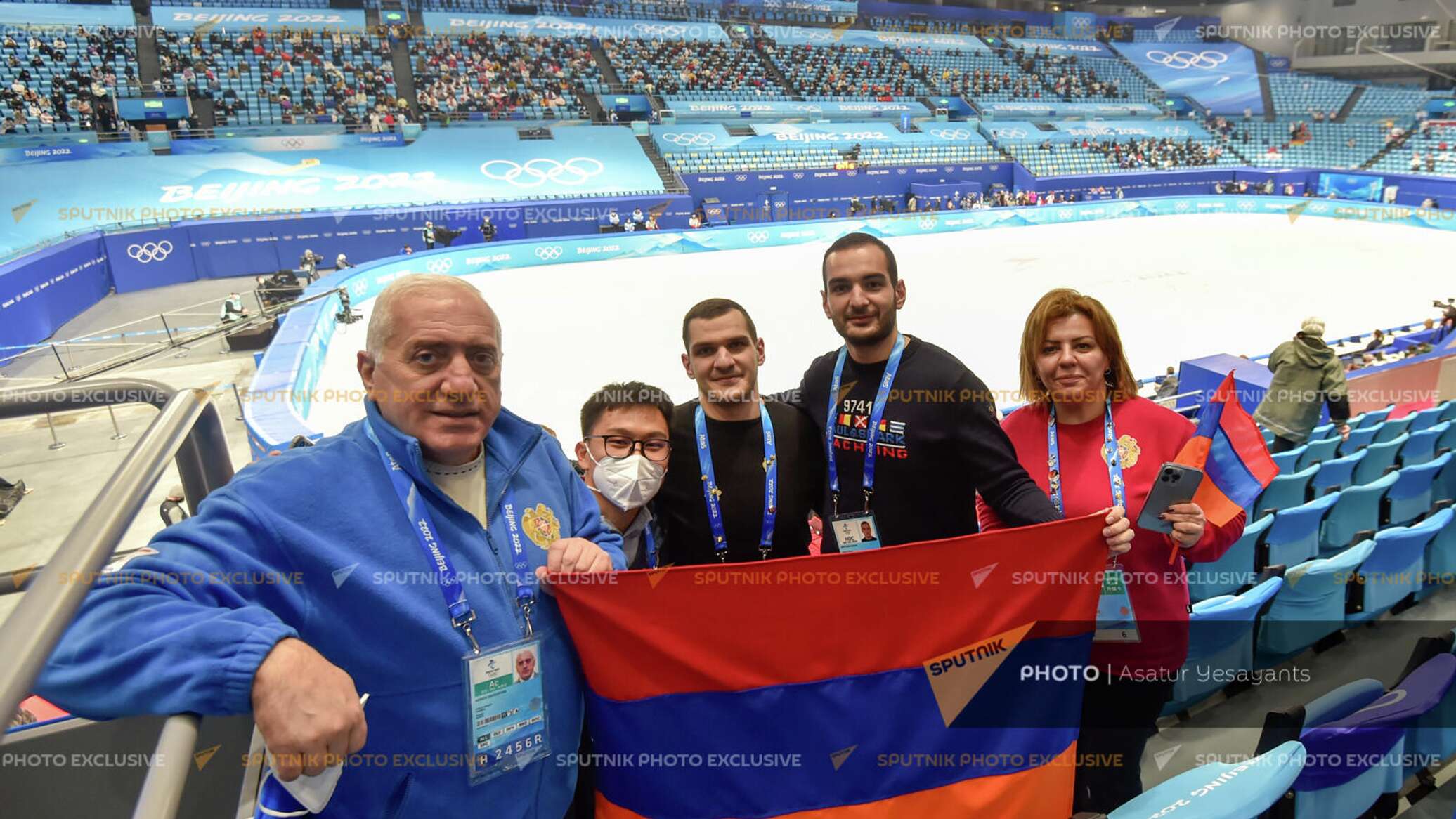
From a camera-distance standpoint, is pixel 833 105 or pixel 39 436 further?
pixel 833 105

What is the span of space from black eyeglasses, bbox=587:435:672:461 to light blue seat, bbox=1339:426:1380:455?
20.6 feet

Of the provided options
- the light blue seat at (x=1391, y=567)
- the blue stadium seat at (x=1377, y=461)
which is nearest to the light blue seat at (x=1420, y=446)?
the blue stadium seat at (x=1377, y=461)

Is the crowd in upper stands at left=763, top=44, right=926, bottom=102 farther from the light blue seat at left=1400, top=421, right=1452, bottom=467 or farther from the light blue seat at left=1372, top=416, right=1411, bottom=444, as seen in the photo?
the light blue seat at left=1400, top=421, right=1452, bottom=467

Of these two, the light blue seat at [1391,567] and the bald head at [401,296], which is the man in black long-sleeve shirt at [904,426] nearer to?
the bald head at [401,296]

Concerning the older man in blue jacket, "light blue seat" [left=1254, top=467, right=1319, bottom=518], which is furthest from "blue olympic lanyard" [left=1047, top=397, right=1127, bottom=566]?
"light blue seat" [left=1254, top=467, right=1319, bottom=518]

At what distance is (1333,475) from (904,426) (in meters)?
4.52

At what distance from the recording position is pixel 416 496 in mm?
1406

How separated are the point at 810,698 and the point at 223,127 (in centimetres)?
2560

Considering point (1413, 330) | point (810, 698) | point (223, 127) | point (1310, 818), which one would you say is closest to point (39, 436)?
point (810, 698)

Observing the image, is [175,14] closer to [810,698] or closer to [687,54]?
[687,54]

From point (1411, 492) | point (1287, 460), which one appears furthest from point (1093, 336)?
point (1287, 460)

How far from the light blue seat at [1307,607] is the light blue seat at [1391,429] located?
351cm

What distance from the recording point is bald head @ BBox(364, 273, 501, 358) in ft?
4.88

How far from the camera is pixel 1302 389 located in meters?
5.52
